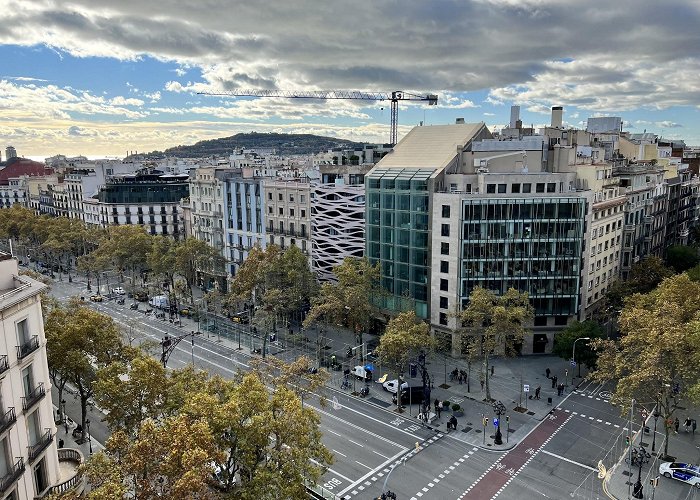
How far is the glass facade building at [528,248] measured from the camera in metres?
74.2

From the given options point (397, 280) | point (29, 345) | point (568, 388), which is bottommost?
point (568, 388)

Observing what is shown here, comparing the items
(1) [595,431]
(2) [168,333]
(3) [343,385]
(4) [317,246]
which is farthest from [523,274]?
(2) [168,333]

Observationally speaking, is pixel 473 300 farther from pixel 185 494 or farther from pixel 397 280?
pixel 185 494

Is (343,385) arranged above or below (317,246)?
below

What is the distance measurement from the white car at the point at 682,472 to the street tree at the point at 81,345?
49896 mm

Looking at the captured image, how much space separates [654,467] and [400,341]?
86.8 feet

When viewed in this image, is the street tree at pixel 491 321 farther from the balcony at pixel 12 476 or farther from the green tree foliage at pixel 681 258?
the green tree foliage at pixel 681 258

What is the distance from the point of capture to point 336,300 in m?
71.6

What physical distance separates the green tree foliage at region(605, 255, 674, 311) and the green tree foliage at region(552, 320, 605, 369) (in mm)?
11524

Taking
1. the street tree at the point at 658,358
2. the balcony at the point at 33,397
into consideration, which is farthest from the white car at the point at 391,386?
the balcony at the point at 33,397

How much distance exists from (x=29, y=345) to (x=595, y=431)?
53.6 meters

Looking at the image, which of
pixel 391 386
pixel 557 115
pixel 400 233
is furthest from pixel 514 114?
pixel 391 386

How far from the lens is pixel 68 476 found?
36.2 meters

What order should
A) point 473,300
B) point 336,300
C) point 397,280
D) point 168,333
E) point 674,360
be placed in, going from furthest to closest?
point 168,333 → point 397,280 → point 336,300 → point 473,300 → point 674,360
